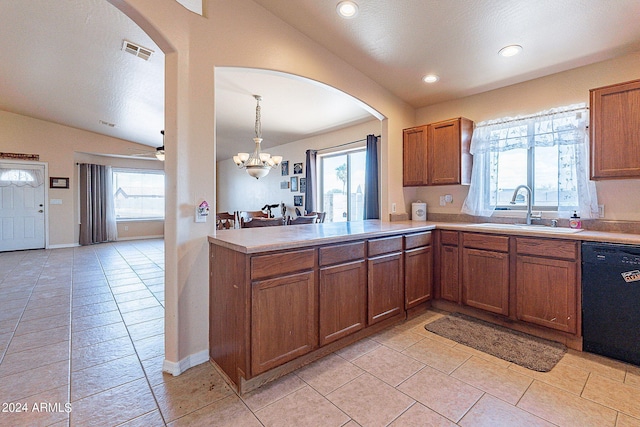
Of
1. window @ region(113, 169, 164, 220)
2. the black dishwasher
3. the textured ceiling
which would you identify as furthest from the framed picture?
the black dishwasher

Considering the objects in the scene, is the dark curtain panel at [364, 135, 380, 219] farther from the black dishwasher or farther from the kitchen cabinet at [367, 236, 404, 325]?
the black dishwasher

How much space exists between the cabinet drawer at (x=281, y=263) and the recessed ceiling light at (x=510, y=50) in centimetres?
247

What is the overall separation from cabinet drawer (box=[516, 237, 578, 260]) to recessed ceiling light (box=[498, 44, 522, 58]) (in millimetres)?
1656

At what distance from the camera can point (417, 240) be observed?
2881mm

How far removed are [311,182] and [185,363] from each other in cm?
444

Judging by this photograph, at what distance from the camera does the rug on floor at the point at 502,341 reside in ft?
6.99

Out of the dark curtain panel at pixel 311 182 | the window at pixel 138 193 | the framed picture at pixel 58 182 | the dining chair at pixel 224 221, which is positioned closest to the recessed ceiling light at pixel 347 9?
the dining chair at pixel 224 221

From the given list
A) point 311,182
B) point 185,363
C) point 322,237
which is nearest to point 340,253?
point 322,237

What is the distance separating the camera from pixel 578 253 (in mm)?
2230

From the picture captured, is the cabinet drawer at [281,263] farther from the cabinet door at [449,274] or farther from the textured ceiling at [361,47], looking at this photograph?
the cabinet door at [449,274]

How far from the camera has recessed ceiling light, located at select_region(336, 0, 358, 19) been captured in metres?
2.23

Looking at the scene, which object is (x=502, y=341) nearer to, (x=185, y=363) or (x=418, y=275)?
(x=418, y=275)

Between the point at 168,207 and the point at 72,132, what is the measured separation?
7.33 meters

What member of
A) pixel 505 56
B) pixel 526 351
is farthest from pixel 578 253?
pixel 505 56
